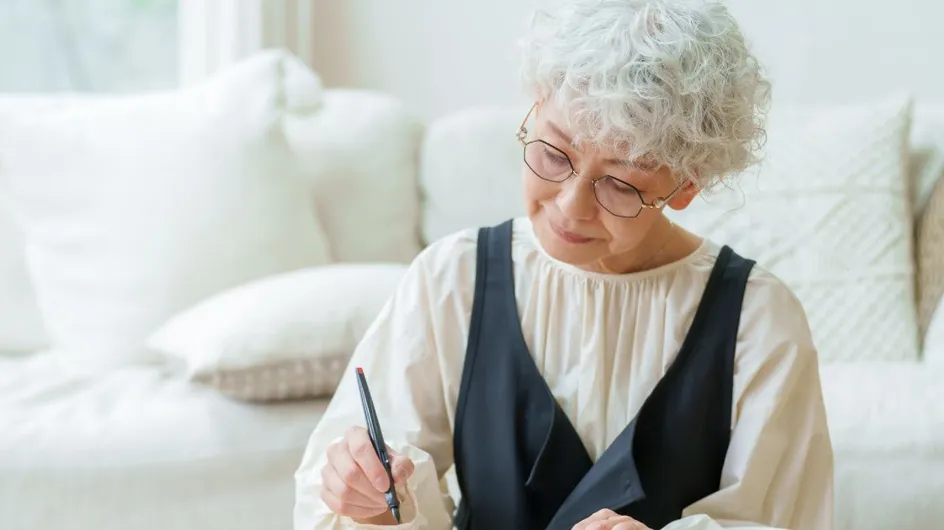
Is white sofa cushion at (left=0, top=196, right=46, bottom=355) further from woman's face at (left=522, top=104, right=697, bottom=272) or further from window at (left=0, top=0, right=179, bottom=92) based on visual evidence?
woman's face at (left=522, top=104, right=697, bottom=272)

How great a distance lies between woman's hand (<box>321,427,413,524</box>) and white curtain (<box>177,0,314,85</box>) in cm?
190

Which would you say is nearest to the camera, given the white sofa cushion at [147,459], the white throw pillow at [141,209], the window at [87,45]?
the white sofa cushion at [147,459]

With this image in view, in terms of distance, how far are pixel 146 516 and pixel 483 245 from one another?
2.57 feet

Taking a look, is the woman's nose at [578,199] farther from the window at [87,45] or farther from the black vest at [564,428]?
the window at [87,45]

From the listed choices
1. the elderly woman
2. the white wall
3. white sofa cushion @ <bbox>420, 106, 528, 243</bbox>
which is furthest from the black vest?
the white wall

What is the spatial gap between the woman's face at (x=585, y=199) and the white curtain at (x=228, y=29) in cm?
180

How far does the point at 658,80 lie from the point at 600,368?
1.28ft

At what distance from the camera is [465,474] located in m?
1.41

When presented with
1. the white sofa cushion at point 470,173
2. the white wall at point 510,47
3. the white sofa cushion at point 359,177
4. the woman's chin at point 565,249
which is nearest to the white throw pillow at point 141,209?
the white sofa cushion at point 359,177

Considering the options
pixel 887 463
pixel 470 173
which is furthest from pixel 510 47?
pixel 887 463

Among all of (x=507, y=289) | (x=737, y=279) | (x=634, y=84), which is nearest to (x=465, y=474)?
(x=507, y=289)

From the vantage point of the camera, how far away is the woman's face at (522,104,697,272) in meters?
1.23

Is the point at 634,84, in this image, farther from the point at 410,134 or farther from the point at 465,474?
the point at 410,134

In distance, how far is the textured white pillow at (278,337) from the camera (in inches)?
72.6
